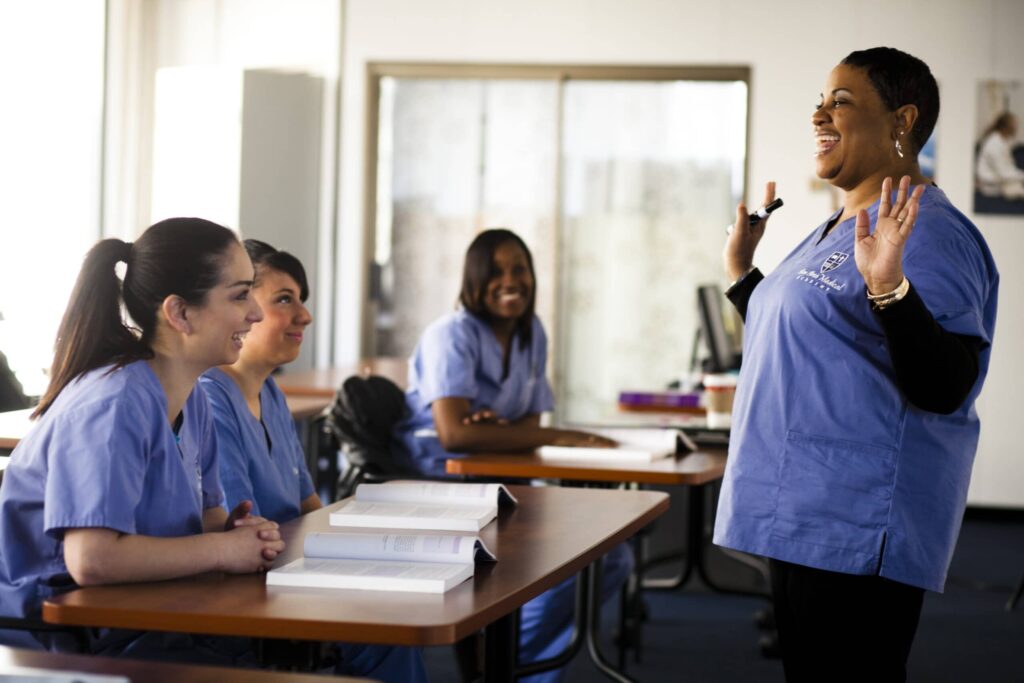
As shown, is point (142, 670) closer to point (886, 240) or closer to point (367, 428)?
point (886, 240)

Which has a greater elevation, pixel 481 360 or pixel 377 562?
pixel 481 360

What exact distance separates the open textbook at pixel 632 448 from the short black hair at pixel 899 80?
4.78 ft

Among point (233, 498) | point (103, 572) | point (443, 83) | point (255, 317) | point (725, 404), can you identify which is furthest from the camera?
point (443, 83)

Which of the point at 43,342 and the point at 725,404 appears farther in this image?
the point at 43,342

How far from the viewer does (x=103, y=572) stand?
181 cm

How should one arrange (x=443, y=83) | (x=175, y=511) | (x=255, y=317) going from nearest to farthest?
(x=175, y=511) < (x=255, y=317) < (x=443, y=83)

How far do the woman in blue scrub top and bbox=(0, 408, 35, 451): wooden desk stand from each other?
1.53 metres

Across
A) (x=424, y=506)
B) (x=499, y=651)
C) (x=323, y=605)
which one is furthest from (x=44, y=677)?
(x=424, y=506)

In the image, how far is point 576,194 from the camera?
7750 millimetres

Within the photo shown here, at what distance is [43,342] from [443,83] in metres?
2.71

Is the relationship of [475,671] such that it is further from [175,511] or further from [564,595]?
[175,511]

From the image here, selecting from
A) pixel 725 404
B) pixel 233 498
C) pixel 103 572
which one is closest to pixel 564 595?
pixel 725 404

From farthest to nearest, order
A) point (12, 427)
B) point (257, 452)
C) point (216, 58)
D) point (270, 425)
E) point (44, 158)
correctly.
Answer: point (216, 58) < point (44, 158) < point (12, 427) < point (270, 425) < point (257, 452)

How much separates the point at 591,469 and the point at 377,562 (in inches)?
53.6
